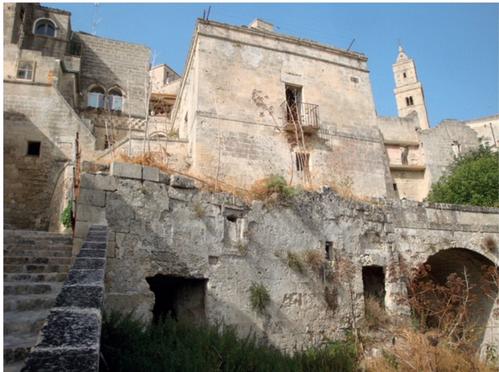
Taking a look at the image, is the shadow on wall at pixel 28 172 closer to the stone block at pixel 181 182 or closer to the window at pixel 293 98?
the stone block at pixel 181 182

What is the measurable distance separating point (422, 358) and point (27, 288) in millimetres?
5931

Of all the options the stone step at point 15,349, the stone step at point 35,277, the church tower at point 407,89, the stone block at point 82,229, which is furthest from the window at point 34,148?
the church tower at point 407,89

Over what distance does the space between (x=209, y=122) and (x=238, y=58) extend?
3179mm

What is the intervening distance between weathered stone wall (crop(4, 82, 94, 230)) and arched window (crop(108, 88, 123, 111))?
6.37 metres

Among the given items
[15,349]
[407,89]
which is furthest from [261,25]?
[407,89]

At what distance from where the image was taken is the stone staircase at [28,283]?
2591 mm

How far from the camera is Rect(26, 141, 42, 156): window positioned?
553 inches

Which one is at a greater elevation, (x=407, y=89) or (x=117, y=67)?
(x=407, y=89)

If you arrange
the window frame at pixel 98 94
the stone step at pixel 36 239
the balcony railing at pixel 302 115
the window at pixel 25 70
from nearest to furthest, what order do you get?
1. the stone step at pixel 36 239
2. the balcony railing at pixel 302 115
3. the window at pixel 25 70
4. the window frame at pixel 98 94

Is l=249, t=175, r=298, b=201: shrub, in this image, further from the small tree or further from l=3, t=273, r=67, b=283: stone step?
the small tree

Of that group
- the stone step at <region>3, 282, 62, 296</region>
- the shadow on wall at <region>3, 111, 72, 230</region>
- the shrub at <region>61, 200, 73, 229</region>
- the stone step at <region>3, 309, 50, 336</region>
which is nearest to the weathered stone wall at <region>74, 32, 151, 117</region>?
the shadow on wall at <region>3, 111, 72, 230</region>

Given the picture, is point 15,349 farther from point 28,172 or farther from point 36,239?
point 28,172

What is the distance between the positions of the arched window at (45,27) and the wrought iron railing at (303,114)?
49.8ft

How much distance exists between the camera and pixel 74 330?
1971mm
